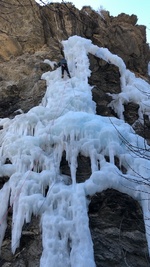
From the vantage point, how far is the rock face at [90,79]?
5902mm

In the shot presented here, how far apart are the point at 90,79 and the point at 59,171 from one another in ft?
16.4

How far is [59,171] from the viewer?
22.8 feet

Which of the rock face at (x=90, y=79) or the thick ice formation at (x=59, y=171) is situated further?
the rock face at (x=90, y=79)

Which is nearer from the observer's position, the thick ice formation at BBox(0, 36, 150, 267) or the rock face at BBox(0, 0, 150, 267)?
the thick ice formation at BBox(0, 36, 150, 267)

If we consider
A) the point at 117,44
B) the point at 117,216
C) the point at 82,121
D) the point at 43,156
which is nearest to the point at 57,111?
the point at 82,121

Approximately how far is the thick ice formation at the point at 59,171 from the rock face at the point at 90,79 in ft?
1.07

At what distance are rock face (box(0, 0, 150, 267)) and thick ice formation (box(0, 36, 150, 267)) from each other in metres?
0.33

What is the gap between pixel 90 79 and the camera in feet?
36.9

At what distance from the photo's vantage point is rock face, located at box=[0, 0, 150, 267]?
5902 millimetres

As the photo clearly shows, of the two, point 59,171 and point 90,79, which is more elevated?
point 90,79

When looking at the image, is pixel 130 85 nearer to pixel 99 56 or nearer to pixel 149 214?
pixel 99 56

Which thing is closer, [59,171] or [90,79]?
[59,171]

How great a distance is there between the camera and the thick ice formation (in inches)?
220

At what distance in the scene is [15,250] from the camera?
5941 mm
